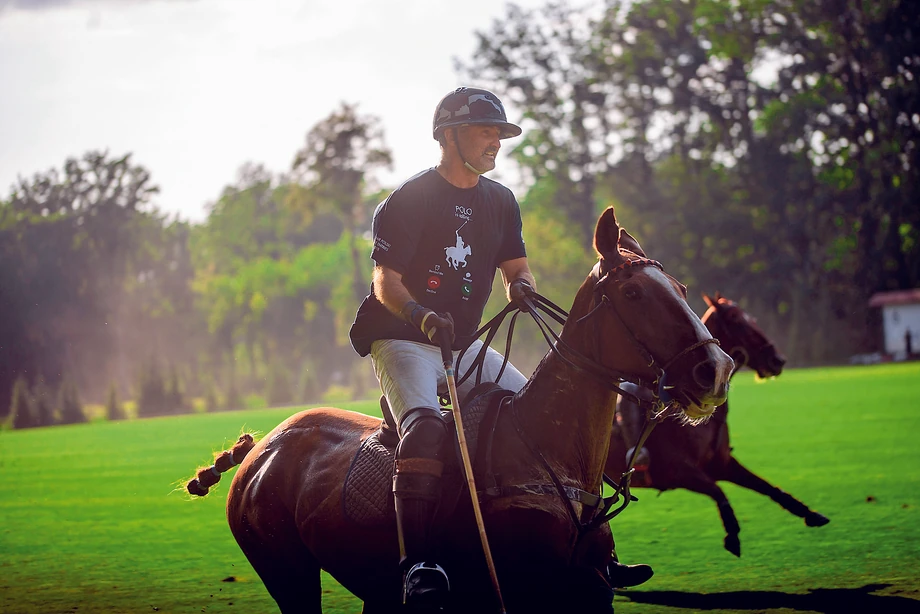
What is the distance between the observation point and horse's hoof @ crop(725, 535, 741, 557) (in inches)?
365

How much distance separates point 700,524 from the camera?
11.7 meters

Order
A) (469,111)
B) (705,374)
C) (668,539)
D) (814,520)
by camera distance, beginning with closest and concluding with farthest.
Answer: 1. (705,374)
2. (469,111)
3. (814,520)
4. (668,539)

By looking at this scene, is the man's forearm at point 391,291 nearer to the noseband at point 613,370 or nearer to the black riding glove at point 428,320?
the black riding glove at point 428,320

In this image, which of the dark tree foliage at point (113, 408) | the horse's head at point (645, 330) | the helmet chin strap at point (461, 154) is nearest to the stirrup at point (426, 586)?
the horse's head at point (645, 330)

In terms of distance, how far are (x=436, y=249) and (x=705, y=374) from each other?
5.66 feet

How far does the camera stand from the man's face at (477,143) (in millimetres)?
5688

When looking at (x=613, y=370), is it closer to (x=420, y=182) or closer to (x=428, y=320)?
(x=428, y=320)

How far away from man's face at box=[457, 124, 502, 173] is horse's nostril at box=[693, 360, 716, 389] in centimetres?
173

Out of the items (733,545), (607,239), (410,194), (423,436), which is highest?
(410,194)

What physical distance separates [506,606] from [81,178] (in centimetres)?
1906

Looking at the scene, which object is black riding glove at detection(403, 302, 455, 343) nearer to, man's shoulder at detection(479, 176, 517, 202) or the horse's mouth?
man's shoulder at detection(479, 176, 517, 202)

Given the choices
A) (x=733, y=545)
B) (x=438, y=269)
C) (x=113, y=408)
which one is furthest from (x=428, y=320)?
(x=113, y=408)

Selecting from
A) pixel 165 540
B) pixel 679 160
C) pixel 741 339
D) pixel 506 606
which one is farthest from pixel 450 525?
pixel 679 160

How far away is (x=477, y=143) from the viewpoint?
5.70m
